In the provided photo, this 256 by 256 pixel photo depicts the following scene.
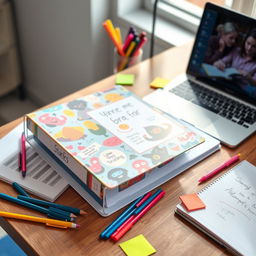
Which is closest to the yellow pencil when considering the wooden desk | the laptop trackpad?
the wooden desk

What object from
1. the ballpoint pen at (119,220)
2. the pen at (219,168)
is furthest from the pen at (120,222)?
the pen at (219,168)

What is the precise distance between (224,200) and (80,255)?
11.7 inches

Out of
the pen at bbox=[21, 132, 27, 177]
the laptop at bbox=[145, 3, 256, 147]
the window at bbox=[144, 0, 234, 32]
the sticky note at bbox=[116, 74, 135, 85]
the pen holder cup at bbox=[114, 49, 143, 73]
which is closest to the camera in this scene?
the pen at bbox=[21, 132, 27, 177]

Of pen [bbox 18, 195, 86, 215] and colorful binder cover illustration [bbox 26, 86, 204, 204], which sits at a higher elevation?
colorful binder cover illustration [bbox 26, 86, 204, 204]

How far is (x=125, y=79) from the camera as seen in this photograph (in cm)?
117

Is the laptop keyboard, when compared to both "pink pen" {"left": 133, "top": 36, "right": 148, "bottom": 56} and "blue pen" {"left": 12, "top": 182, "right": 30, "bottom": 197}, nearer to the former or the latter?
"pink pen" {"left": 133, "top": 36, "right": 148, "bottom": 56}

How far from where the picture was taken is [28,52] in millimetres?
2113

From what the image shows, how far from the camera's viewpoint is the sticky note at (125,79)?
115 centimetres

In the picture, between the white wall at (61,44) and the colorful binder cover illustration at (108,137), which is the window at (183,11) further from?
the colorful binder cover illustration at (108,137)

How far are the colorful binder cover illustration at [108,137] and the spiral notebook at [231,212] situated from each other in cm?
10

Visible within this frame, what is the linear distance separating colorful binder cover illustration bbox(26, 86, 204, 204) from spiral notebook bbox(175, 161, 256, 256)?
0.33 feet

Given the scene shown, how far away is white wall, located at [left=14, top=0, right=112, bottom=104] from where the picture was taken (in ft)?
5.51

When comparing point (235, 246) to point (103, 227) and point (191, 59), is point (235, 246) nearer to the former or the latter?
point (103, 227)

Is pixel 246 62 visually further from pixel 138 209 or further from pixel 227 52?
pixel 138 209
